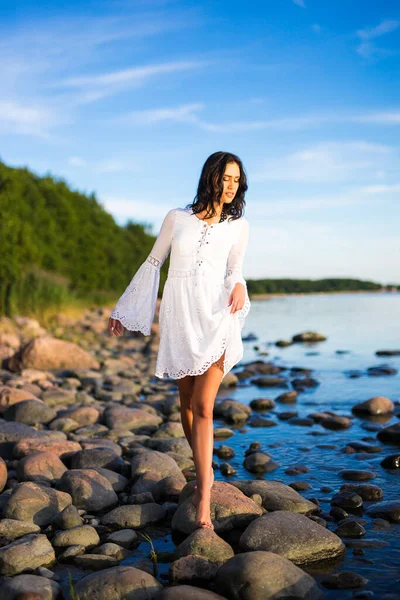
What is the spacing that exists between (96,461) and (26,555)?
2.05 m

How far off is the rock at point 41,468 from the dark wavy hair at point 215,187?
2968 mm

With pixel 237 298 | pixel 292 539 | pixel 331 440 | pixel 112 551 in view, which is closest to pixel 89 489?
pixel 112 551

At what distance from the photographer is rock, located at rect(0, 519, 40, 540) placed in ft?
15.5

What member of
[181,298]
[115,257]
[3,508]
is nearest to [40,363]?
[3,508]

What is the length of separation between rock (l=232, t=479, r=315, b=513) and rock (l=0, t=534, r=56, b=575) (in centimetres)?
178

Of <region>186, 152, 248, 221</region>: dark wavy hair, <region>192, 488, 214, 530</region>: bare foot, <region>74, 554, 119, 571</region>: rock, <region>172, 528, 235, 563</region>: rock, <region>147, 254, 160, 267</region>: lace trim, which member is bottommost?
<region>74, 554, 119, 571</region>: rock

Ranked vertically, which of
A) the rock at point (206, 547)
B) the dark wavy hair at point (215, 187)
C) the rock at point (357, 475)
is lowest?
the rock at point (357, 475)

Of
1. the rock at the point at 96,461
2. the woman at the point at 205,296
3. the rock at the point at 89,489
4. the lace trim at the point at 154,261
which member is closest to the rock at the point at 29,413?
the rock at the point at 96,461

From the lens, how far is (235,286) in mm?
4621

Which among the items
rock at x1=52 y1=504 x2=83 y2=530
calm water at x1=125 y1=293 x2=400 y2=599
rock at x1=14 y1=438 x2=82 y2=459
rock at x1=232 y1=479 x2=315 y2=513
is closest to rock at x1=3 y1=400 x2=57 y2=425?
rock at x1=14 y1=438 x2=82 y2=459

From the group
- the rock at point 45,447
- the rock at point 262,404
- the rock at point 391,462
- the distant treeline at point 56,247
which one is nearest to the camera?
the rock at point 45,447

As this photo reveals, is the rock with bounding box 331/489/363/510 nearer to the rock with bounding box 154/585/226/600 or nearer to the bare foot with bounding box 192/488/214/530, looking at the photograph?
the bare foot with bounding box 192/488/214/530

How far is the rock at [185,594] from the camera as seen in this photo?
11.8 feet

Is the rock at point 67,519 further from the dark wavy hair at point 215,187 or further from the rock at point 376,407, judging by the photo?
the rock at point 376,407
